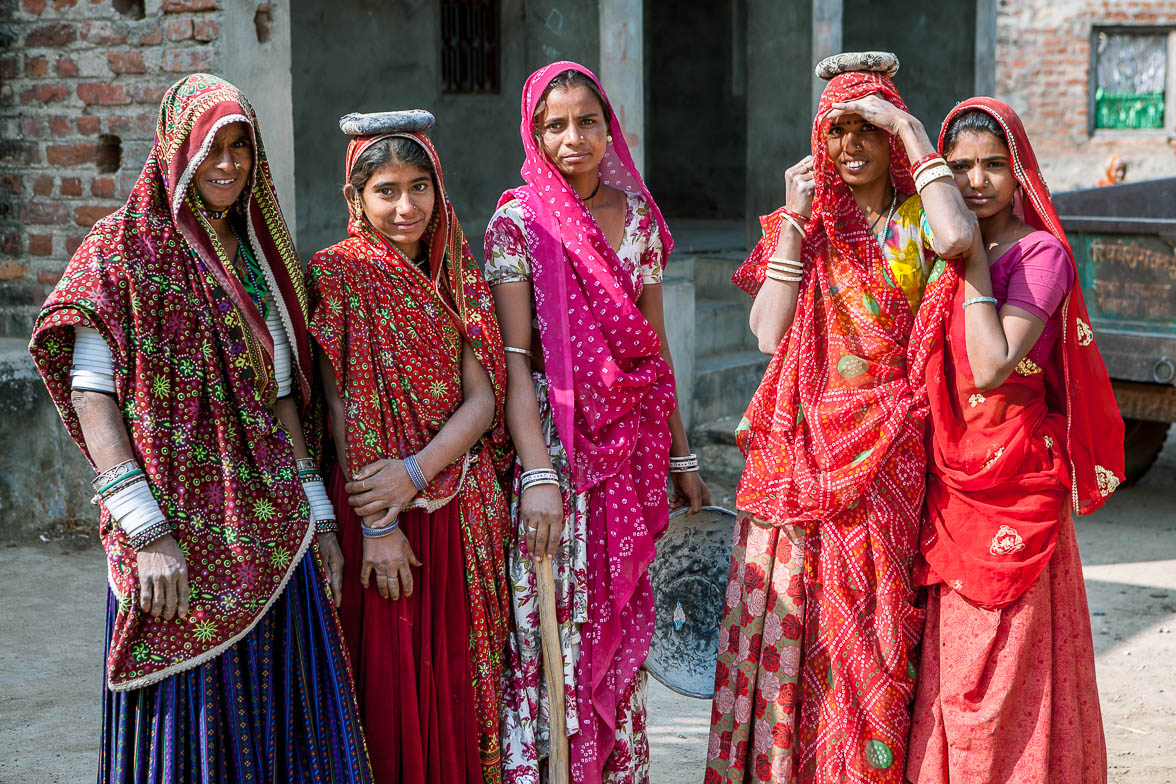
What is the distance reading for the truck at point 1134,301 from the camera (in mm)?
6148

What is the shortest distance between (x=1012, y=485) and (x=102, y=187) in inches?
161

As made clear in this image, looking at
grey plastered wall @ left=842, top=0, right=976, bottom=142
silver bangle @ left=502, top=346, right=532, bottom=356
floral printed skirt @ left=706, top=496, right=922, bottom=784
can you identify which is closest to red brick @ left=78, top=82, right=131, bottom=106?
silver bangle @ left=502, top=346, right=532, bottom=356

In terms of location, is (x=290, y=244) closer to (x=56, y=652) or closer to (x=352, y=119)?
(x=352, y=119)

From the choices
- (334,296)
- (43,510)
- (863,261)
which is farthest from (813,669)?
(43,510)

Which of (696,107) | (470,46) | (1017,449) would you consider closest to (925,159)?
(1017,449)

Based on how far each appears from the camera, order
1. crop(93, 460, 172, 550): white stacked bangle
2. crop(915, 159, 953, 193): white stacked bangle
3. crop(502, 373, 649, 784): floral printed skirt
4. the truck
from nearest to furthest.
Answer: crop(93, 460, 172, 550): white stacked bangle → crop(915, 159, 953, 193): white stacked bangle → crop(502, 373, 649, 784): floral printed skirt → the truck

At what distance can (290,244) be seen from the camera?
276 centimetres

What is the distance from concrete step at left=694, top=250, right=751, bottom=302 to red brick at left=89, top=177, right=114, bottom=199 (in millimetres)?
4030

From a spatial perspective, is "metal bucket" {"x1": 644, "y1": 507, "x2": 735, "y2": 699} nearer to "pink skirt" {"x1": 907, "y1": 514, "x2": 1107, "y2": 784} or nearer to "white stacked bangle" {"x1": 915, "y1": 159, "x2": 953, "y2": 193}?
"pink skirt" {"x1": 907, "y1": 514, "x2": 1107, "y2": 784}

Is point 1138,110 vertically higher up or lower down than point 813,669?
higher up

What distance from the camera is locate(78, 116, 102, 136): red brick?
5.31 meters

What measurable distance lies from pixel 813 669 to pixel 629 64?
4418 millimetres

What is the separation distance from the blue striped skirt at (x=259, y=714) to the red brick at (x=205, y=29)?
304cm

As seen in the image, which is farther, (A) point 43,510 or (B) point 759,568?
(A) point 43,510
